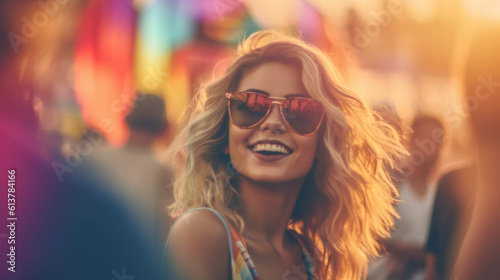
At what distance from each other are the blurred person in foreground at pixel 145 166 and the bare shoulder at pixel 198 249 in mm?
948

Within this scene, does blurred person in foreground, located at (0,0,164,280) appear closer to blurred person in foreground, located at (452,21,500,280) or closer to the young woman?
the young woman

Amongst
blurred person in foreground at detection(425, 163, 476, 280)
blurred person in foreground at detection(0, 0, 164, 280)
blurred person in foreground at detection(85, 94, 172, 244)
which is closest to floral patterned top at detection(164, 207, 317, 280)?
blurred person in foreground at detection(0, 0, 164, 280)

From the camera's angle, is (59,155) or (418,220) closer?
(59,155)

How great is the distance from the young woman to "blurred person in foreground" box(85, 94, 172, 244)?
629 millimetres

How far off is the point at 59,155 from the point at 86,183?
167 mm

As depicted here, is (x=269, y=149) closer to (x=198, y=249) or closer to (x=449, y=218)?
(x=198, y=249)

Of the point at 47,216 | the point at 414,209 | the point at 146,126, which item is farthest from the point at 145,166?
the point at 414,209

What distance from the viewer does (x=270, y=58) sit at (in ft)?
4.96

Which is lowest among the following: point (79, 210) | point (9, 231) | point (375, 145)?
point (9, 231)

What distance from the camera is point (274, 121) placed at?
1.43m

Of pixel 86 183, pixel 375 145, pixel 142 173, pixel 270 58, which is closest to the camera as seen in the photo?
pixel 270 58

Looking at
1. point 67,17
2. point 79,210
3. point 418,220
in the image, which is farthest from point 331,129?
point 67,17

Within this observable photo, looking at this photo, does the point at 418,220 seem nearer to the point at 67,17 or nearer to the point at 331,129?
the point at 331,129

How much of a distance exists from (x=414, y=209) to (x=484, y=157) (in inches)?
31.9
